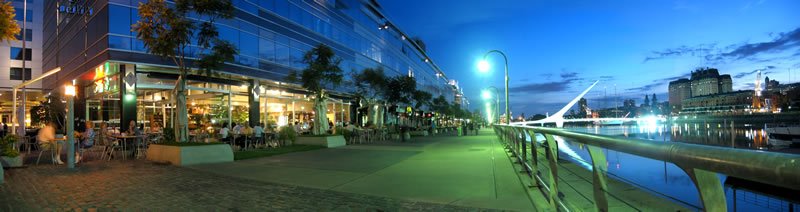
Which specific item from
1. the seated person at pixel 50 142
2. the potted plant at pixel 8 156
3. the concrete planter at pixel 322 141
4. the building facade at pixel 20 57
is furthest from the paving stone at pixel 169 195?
the building facade at pixel 20 57

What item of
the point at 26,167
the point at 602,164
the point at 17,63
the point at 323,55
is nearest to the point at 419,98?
the point at 323,55

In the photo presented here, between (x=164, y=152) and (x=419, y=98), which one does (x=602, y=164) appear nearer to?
(x=164, y=152)

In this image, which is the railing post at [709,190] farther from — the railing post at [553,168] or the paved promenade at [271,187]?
the paved promenade at [271,187]

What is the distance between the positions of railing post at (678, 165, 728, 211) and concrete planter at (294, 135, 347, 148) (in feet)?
60.3

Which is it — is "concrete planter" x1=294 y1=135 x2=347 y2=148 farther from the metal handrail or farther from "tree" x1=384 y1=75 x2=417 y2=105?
the metal handrail

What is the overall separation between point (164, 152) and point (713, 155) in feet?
46.2

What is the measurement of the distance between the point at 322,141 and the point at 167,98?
10708 mm

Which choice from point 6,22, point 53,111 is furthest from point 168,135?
point 53,111

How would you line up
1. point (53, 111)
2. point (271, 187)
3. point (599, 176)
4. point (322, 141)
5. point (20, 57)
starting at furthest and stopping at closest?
1. point (20, 57)
2. point (53, 111)
3. point (322, 141)
4. point (271, 187)
5. point (599, 176)

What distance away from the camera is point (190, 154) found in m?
12.6

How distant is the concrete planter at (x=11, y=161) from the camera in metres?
12.1

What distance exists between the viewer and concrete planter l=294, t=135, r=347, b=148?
65.3 feet

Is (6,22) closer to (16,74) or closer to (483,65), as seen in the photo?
(483,65)

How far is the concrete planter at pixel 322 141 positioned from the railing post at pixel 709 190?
1837 centimetres
